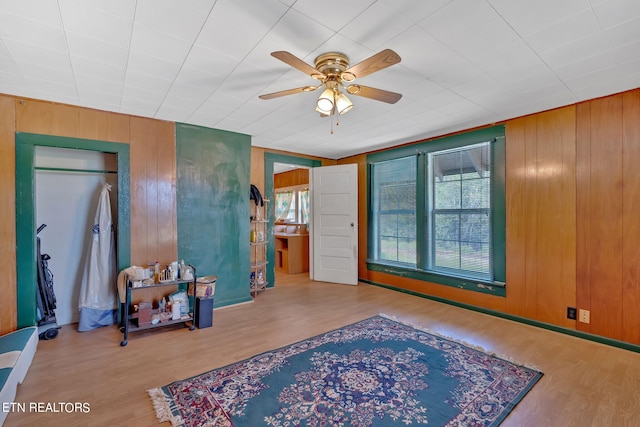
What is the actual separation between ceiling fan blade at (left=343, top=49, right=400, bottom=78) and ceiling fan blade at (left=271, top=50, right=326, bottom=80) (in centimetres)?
21

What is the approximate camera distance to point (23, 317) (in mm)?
2846

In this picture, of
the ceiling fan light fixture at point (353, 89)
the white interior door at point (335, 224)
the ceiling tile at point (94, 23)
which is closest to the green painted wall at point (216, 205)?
the white interior door at point (335, 224)

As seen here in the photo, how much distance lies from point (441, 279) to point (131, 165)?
4.24 metres

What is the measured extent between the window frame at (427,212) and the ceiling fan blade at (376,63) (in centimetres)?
256

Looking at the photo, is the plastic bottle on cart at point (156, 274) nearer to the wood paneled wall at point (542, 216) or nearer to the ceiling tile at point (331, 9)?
the ceiling tile at point (331, 9)

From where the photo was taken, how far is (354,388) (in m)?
2.16

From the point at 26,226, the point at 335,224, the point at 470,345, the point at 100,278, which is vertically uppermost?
the point at 26,226

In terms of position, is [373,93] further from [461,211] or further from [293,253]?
[293,253]

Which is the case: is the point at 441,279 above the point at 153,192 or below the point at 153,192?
below

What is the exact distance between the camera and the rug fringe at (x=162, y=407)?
1.80m

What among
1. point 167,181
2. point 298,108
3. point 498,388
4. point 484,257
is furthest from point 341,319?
point 167,181

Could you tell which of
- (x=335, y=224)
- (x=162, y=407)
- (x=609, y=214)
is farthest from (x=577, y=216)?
(x=162, y=407)

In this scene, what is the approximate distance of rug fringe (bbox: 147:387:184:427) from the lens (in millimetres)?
1803

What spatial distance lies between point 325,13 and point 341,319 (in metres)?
3.03
